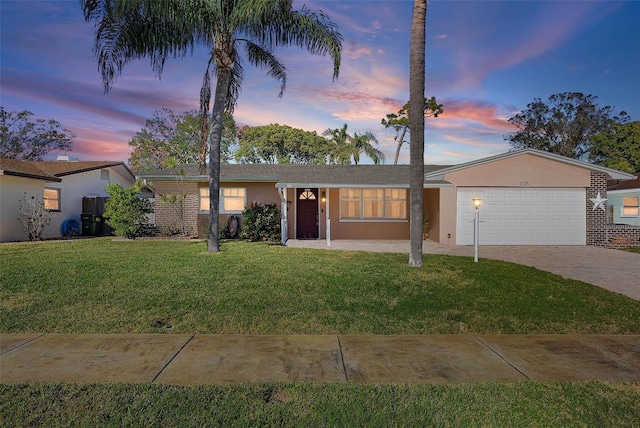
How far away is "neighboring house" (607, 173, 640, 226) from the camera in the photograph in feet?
65.5

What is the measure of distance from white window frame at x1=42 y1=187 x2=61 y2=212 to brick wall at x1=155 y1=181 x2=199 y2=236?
517 cm

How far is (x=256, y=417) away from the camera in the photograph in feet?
9.38

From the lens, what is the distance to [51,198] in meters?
17.9

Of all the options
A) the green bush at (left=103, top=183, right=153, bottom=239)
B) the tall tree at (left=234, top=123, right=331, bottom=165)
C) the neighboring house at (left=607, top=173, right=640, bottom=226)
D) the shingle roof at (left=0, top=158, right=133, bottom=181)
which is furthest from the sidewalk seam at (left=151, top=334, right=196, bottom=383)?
→ the tall tree at (left=234, top=123, right=331, bottom=165)

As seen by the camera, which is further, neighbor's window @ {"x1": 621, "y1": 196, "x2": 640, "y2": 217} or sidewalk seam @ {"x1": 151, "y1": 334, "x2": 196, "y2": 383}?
neighbor's window @ {"x1": 621, "y1": 196, "x2": 640, "y2": 217}

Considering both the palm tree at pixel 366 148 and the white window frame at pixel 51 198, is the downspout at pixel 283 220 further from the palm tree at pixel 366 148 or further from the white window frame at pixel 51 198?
the palm tree at pixel 366 148

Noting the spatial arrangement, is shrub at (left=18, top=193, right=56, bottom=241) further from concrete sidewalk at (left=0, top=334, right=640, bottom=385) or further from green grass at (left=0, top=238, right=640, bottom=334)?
concrete sidewalk at (left=0, top=334, right=640, bottom=385)

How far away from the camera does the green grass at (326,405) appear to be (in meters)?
2.83

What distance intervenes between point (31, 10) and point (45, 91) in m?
5.61

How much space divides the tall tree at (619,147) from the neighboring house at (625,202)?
28.7 ft

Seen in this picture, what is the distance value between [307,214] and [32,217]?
10.7m

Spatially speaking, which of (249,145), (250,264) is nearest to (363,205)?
(250,264)

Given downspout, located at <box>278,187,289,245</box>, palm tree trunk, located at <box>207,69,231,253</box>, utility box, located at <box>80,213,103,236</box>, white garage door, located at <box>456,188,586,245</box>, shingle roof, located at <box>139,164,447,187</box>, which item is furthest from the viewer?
utility box, located at <box>80,213,103,236</box>

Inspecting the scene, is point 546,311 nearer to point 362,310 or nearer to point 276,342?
point 362,310
